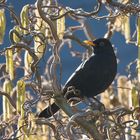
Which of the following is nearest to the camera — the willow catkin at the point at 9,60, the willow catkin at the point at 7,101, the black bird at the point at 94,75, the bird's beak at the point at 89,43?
the willow catkin at the point at 9,60

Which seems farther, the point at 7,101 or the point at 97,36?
the point at 97,36

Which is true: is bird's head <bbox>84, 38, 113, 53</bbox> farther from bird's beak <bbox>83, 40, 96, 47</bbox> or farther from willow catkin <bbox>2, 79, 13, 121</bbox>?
willow catkin <bbox>2, 79, 13, 121</bbox>

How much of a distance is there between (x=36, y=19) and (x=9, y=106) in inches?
19.5

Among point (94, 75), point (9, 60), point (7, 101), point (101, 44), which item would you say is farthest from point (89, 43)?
point (9, 60)

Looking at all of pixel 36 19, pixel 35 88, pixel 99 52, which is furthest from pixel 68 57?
pixel 35 88

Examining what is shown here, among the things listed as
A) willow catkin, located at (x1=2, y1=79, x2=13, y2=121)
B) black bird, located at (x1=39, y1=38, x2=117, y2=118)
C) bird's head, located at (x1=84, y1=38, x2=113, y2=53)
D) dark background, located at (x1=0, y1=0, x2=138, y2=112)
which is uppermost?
dark background, located at (x1=0, y1=0, x2=138, y2=112)

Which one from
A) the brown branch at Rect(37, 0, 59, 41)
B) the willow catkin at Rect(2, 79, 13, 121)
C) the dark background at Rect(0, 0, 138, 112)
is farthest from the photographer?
the dark background at Rect(0, 0, 138, 112)

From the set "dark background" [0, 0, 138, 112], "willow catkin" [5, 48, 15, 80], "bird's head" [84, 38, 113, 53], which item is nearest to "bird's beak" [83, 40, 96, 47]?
"bird's head" [84, 38, 113, 53]

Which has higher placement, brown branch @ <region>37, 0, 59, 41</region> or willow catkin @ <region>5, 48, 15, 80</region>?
brown branch @ <region>37, 0, 59, 41</region>

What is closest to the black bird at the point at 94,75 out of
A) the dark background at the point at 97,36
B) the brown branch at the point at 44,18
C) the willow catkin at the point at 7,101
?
the willow catkin at the point at 7,101

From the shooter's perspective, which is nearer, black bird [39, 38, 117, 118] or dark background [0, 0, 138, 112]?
black bird [39, 38, 117, 118]

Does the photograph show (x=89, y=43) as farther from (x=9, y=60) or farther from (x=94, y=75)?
(x=9, y=60)

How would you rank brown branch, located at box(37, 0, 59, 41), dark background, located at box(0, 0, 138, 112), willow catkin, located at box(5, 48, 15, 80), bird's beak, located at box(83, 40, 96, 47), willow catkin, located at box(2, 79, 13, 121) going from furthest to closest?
1. dark background, located at box(0, 0, 138, 112)
2. bird's beak, located at box(83, 40, 96, 47)
3. willow catkin, located at box(2, 79, 13, 121)
4. willow catkin, located at box(5, 48, 15, 80)
5. brown branch, located at box(37, 0, 59, 41)

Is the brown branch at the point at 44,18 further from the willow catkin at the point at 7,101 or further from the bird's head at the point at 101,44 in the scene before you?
the bird's head at the point at 101,44
